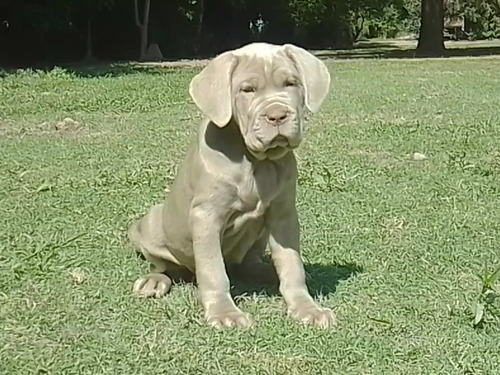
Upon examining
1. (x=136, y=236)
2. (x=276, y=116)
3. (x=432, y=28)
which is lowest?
(x=136, y=236)

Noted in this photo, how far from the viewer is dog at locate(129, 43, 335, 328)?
3064mm

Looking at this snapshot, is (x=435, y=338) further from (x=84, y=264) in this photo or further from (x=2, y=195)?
(x=2, y=195)

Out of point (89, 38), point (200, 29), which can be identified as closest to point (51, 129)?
point (89, 38)

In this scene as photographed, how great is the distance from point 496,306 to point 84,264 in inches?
70.3

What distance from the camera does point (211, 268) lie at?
325 cm

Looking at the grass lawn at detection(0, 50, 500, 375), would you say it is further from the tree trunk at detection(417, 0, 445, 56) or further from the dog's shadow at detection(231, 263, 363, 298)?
the tree trunk at detection(417, 0, 445, 56)

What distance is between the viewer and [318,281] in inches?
149

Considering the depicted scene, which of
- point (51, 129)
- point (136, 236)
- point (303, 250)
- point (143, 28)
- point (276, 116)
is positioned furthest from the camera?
point (143, 28)

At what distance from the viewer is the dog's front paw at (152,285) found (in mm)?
3521

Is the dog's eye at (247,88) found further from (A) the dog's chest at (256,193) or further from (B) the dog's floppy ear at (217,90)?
(A) the dog's chest at (256,193)

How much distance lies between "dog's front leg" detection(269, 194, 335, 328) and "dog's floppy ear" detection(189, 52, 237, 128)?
17.0 inches

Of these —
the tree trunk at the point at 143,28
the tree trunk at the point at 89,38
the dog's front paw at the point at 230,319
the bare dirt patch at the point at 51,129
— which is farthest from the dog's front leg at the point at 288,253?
the tree trunk at the point at 143,28

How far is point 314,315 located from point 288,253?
29 cm

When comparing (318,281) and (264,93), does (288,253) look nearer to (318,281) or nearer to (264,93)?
Answer: (318,281)
